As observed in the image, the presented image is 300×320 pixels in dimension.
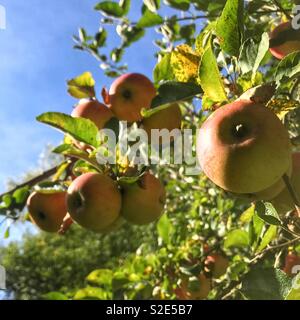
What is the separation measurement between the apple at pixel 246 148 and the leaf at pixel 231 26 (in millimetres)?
187

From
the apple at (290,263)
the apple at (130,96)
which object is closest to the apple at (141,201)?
the apple at (130,96)

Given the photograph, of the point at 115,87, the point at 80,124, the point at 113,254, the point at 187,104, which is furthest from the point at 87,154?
the point at 113,254

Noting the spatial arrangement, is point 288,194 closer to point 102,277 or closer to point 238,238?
point 238,238

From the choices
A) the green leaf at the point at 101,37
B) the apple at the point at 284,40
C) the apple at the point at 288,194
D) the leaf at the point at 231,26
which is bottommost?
the apple at the point at 288,194

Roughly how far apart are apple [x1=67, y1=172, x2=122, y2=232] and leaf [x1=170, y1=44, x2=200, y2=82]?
0.43m

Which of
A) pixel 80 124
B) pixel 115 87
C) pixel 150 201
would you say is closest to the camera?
pixel 80 124

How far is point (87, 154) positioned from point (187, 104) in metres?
1.54

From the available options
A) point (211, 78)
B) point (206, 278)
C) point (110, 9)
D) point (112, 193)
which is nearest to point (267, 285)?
point (211, 78)

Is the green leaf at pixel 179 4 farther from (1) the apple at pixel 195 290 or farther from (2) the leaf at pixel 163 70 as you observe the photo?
(1) the apple at pixel 195 290

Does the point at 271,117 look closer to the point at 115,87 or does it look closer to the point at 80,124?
the point at 80,124

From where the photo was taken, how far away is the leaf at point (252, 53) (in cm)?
94

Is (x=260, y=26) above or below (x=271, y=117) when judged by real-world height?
above

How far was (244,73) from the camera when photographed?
96 cm

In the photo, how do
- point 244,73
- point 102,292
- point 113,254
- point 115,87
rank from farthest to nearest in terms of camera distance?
point 113,254, point 102,292, point 115,87, point 244,73
